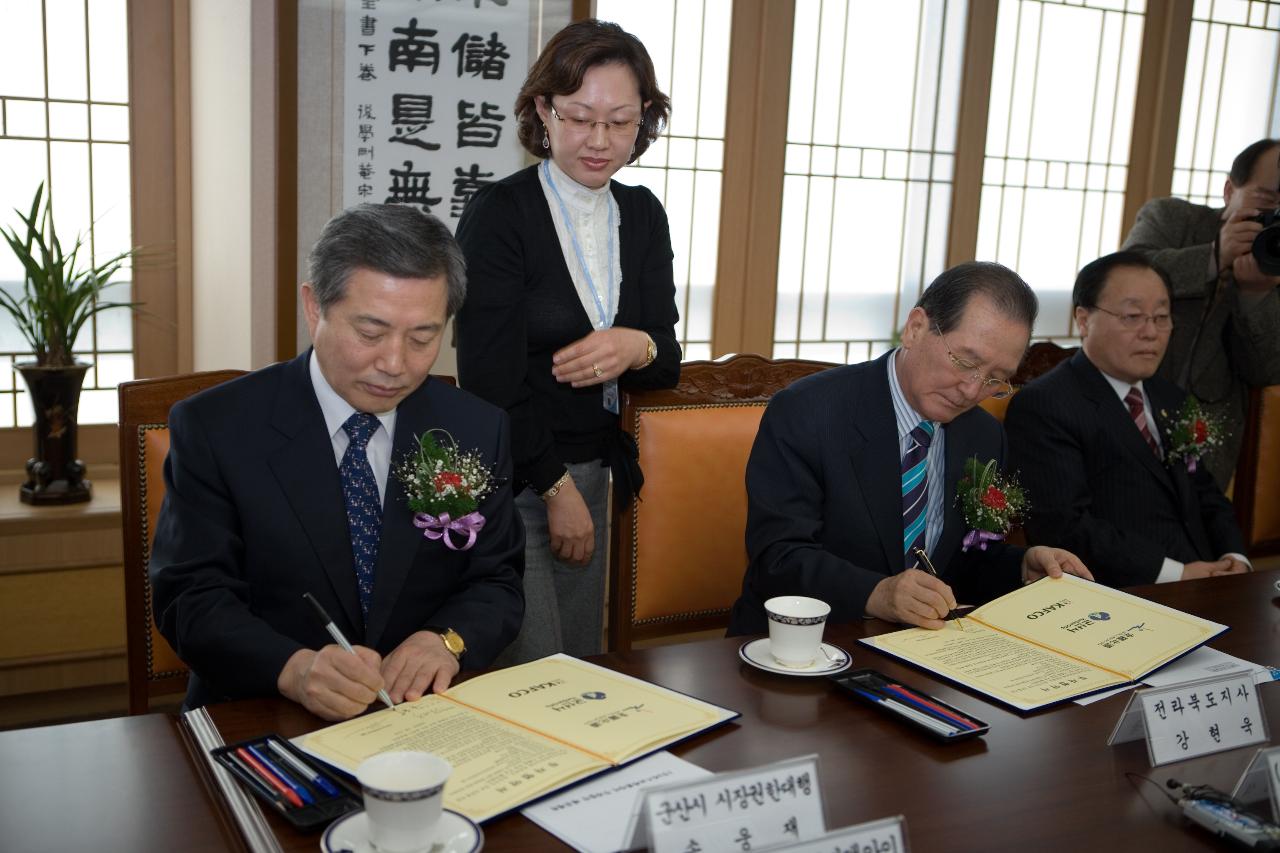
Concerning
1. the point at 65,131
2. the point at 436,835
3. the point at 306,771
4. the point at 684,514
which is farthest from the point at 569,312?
the point at 65,131

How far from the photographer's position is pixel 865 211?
4.15 metres

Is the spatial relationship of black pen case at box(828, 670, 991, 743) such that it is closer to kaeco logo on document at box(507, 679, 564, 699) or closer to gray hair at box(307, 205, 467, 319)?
kaeco logo on document at box(507, 679, 564, 699)

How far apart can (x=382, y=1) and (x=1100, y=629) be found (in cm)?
225

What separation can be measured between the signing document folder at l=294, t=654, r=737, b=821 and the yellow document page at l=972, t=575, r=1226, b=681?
21.4 inches

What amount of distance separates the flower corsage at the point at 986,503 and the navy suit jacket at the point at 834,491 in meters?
0.13

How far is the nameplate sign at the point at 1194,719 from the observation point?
1.22m

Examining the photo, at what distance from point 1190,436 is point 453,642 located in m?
1.68

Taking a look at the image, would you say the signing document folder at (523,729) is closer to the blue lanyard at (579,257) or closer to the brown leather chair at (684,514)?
the brown leather chair at (684,514)

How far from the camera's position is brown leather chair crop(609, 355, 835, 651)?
6.81 ft

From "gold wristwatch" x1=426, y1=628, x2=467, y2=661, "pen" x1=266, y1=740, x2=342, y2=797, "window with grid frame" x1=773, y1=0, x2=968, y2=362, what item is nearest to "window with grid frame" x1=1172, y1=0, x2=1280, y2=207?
"window with grid frame" x1=773, y1=0, x2=968, y2=362

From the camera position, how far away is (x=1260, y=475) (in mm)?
2781

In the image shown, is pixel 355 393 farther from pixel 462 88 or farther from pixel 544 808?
pixel 462 88

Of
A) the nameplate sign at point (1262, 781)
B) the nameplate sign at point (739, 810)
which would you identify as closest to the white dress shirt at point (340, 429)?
the nameplate sign at point (739, 810)

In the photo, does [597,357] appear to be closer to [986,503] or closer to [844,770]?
[986,503]
